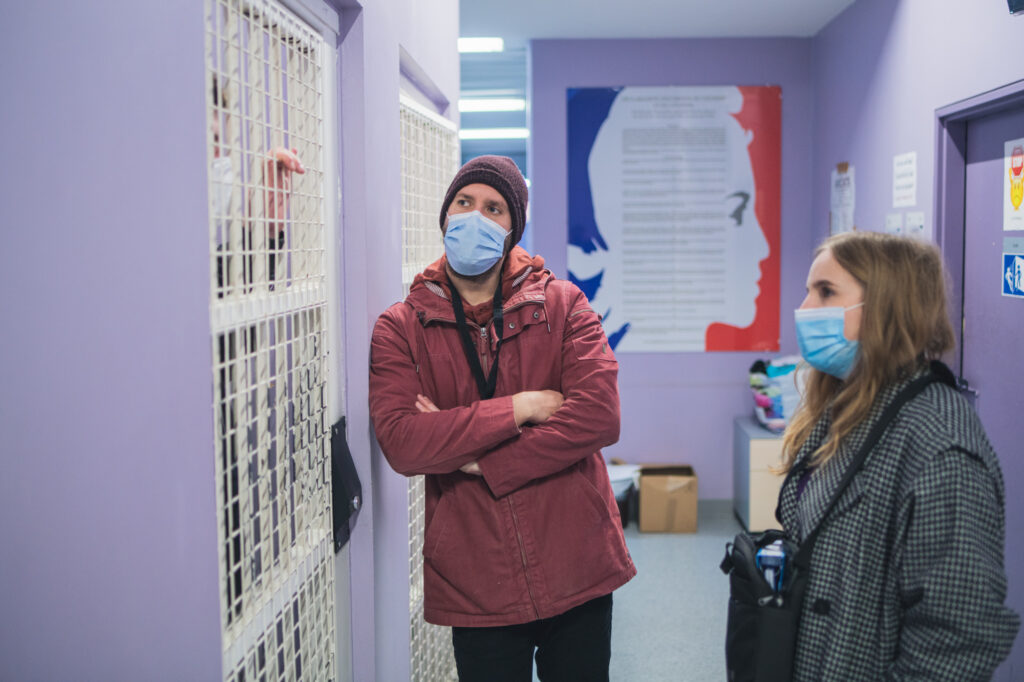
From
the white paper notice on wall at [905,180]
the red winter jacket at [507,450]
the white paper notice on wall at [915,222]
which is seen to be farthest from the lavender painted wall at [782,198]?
the red winter jacket at [507,450]

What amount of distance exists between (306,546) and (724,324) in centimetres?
352

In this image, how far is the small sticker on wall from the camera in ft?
8.21

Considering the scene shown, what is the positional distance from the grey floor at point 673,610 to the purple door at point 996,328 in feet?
3.19

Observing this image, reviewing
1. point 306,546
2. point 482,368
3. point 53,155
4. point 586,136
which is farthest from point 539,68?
point 53,155

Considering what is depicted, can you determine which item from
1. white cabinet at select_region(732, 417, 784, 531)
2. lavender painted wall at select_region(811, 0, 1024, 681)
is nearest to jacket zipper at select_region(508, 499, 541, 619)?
lavender painted wall at select_region(811, 0, 1024, 681)

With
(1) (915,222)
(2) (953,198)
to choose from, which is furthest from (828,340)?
(1) (915,222)

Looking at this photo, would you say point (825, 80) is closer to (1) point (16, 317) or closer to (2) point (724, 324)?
(2) point (724, 324)

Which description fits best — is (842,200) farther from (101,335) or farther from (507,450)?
(101,335)

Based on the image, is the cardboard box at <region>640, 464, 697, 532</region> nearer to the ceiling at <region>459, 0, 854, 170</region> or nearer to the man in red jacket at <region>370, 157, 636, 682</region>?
the ceiling at <region>459, 0, 854, 170</region>

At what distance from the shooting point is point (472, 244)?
158 cm

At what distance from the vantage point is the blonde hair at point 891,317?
1.19 m

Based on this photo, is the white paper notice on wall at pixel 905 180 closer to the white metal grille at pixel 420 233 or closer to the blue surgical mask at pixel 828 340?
the white metal grille at pixel 420 233

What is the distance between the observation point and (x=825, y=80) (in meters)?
4.30

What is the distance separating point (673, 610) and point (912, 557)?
8.22 feet
